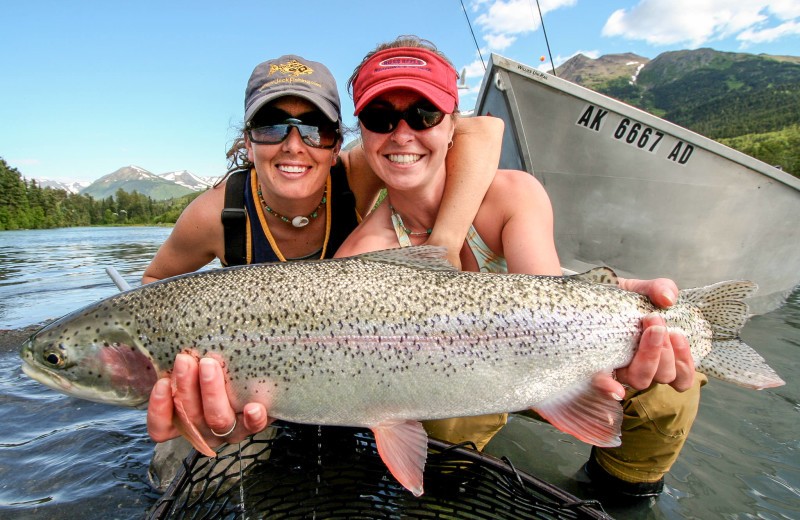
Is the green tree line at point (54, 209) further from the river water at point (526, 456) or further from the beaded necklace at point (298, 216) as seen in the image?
the beaded necklace at point (298, 216)

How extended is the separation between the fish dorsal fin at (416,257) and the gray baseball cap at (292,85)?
4.69 ft

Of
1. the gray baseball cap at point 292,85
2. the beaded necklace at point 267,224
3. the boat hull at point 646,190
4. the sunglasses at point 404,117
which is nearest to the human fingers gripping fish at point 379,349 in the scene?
the sunglasses at point 404,117

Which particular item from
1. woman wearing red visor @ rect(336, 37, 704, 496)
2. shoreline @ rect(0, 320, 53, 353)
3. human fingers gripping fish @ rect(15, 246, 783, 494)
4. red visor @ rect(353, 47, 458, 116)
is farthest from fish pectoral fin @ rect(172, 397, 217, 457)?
shoreline @ rect(0, 320, 53, 353)

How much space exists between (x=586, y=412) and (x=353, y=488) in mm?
1482

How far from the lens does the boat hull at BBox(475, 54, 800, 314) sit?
268 inches

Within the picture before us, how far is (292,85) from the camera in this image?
3.35 metres

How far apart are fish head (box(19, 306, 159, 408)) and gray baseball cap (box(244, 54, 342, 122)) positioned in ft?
→ 5.97

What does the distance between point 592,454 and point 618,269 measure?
5787 millimetres

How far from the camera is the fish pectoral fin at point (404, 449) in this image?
219 cm

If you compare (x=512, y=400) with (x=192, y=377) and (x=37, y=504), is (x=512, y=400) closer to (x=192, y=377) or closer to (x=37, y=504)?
(x=192, y=377)

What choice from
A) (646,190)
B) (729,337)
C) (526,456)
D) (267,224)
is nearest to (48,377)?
(267,224)

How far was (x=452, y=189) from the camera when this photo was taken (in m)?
3.21

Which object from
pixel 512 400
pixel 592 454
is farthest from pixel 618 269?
pixel 512 400

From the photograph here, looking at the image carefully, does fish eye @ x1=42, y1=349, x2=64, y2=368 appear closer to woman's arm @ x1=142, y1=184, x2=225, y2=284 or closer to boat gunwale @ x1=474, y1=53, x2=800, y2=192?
woman's arm @ x1=142, y1=184, x2=225, y2=284
